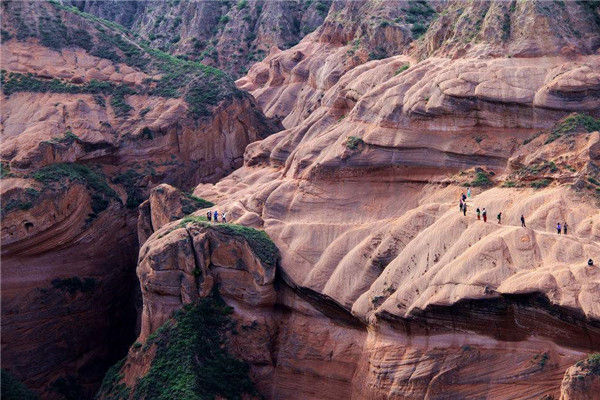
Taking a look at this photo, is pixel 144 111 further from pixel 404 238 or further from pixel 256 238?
pixel 404 238

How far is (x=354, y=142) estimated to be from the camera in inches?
2026

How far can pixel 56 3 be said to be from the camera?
74.2 meters

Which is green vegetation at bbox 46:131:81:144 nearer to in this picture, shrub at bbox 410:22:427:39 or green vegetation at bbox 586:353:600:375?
shrub at bbox 410:22:427:39

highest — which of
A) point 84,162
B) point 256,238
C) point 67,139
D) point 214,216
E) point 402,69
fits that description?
point 402,69

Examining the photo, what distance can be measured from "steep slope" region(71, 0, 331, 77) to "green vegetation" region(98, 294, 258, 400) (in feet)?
155

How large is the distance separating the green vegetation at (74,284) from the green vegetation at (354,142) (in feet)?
60.3

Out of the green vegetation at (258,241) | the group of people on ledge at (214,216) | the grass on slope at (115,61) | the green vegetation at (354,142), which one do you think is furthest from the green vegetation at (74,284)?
the green vegetation at (354,142)

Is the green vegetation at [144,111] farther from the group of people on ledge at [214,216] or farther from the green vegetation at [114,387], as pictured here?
the green vegetation at [114,387]

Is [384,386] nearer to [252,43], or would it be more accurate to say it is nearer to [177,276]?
[177,276]

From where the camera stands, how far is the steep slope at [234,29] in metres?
94.6

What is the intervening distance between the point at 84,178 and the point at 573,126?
29.4 meters

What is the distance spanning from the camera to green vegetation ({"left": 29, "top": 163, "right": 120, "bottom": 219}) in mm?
59312

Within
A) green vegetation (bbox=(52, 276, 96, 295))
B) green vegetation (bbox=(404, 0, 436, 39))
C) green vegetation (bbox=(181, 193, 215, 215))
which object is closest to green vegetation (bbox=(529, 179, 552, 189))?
green vegetation (bbox=(181, 193, 215, 215))

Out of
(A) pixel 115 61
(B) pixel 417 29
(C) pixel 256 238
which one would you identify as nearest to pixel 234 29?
(A) pixel 115 61
